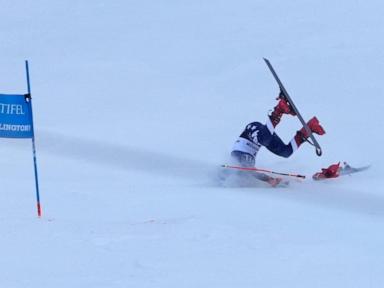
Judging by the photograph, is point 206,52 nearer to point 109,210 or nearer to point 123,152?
point 123,152

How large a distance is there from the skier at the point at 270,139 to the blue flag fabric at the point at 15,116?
3.00 meters

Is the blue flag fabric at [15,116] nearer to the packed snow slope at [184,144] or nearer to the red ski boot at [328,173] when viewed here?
the packed snow slope at [184,144]

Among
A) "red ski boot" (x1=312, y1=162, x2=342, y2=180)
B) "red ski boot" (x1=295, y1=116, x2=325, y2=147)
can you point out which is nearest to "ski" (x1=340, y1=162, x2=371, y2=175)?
"red ski boot" (x1=312, y1=162, x2=342, y2=180)

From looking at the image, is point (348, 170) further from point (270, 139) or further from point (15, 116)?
point (15, 116)

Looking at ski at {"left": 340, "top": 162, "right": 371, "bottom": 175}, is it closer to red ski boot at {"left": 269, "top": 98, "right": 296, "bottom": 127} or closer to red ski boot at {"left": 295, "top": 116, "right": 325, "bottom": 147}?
red ski boot at {"left": 295, "top": 116, "right": 325, "bottom": 147}

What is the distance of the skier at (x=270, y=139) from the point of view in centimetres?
891

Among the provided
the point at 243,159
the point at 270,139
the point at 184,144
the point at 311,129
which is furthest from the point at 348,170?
the point at 184,144

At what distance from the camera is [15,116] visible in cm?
694

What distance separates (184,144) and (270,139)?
2.66 metres

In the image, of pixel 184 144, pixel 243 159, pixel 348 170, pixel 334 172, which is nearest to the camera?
pixel 334 172

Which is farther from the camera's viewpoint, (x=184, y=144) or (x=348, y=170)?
(x=184, y=144)

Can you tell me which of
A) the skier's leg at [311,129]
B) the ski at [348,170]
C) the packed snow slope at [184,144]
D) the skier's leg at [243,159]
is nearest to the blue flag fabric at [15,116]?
the packed snow slope at [184,144]

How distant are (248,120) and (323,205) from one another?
452 centimetres

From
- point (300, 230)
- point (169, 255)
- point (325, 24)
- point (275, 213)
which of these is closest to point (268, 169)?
point (275, 213)
